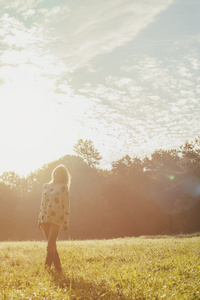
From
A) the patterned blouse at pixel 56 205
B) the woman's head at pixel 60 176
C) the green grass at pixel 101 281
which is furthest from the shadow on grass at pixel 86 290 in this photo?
the woman's head at pixel 60 176

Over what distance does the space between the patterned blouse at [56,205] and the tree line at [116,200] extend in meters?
32.9

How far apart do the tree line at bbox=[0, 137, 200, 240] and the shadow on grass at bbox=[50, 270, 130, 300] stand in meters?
34.2

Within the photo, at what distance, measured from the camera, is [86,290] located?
562 centimetres

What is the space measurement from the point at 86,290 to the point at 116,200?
141 feet

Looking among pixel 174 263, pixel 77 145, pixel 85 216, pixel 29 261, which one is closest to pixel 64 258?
pixel 29 261

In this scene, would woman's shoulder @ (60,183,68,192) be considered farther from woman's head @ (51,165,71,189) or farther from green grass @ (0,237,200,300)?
green grass @ (0,237,200,300)

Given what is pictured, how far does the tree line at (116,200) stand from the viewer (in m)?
43.5

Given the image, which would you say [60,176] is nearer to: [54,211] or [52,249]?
[54,211]

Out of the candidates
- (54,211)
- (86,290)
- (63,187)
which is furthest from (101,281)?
(63,187)

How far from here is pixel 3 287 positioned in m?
5.86

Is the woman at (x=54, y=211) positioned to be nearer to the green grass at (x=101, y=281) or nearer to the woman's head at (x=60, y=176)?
the woman's head at (x=60, y=176)

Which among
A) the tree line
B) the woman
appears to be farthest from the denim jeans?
the tree line

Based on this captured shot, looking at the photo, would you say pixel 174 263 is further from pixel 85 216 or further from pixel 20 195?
pixel 20 195

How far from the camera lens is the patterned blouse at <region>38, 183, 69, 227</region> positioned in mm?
7629
